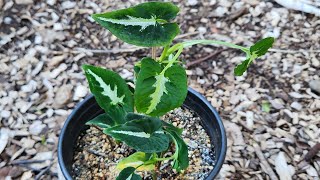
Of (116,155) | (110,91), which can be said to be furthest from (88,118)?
(110,91)

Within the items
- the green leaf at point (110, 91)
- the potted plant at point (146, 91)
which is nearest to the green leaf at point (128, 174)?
the potted plant at point (146, 91)

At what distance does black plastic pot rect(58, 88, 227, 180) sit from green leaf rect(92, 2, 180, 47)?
15.5 inches

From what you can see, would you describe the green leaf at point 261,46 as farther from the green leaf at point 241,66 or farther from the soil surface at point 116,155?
the soil surface at point 116,155

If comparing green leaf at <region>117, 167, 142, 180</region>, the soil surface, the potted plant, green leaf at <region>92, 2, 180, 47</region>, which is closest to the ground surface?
the soil surface

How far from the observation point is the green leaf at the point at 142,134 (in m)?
0.94

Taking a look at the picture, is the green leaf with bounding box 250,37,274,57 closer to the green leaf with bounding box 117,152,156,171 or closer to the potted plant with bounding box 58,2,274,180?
the potted plant with bounding box 58,2,274,180

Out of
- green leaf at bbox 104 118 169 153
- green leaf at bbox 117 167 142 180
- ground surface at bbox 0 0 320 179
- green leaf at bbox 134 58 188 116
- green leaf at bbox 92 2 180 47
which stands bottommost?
ground surface at bbox 0 0 320 179

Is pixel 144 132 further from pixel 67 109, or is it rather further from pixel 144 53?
pixel 144 53

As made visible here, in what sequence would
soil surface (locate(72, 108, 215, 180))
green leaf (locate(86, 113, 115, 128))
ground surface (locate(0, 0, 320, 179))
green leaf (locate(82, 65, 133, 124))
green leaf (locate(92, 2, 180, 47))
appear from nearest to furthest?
green leaf (locate(92, 2, 180, 47)), green leaf (locate(82, 65, 133, 124)), green leaf (locate(86, 113, 115, 128)), soil surface (locate(72, 108, 215, 180)), ground surface (locate(0, 0, 320, 179))

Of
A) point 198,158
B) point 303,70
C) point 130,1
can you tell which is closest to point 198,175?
point 198,158

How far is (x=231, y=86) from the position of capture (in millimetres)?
1657

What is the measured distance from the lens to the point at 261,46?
0.94m

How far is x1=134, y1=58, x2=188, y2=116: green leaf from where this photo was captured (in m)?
0.89

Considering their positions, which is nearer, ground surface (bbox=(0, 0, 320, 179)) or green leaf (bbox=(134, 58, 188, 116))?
green leaf (bbox=(134, 58, 188, 116))
